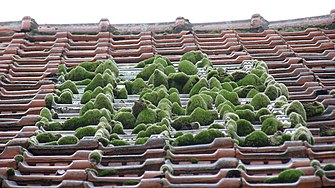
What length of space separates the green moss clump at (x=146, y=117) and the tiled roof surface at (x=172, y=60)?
2.66 feet

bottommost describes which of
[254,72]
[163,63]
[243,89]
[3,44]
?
[243,89]

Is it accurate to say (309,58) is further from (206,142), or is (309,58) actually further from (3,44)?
(3,44)

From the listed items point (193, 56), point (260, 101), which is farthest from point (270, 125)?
point (193, 56)

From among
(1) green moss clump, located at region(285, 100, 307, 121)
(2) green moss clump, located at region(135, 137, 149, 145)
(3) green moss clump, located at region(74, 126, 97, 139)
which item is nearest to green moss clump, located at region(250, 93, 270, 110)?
(1) green moss clump, located at region(285, 100, 307, 121)

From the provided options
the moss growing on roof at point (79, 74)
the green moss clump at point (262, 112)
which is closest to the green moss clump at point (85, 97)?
the moss growing on roof at point (79, 74)

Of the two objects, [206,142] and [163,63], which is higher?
[163,63]

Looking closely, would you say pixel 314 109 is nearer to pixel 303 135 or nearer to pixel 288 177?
pixel 303 135

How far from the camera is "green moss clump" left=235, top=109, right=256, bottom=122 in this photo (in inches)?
249

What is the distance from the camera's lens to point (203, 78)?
24.6 feet

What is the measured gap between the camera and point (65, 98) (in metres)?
7.21

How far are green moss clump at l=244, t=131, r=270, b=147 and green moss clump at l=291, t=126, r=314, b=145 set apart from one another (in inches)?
9.1

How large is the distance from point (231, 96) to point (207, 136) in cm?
129

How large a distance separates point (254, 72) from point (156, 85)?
45.5 inches

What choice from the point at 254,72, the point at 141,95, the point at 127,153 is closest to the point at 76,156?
the point at 127,153
